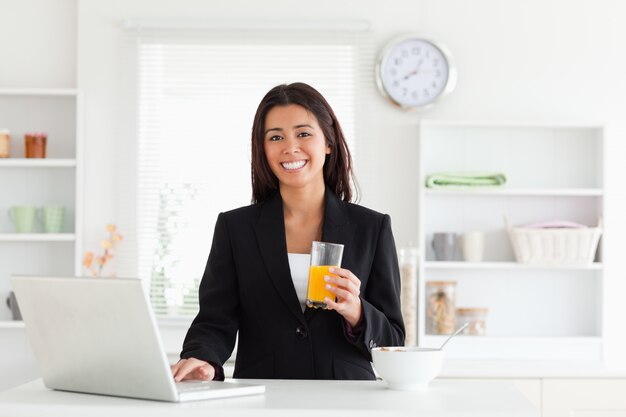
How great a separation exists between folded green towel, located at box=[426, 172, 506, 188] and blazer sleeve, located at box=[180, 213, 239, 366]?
205 cm

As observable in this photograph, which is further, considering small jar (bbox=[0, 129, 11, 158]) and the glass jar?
small jar (bbox=[0, 129, 11, 158])

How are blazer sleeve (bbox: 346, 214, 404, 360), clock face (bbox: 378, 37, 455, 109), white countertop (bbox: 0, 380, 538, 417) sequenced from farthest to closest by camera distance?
clock face (bbox: 378, 37, 455, 109), blazer sleeve (bbox: 346, 214, 404, 360), white countertop (bbox: 0, 380, 538, 417)

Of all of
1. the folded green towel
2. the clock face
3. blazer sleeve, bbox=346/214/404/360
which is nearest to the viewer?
blazer sleeve, bbox=346/214/404/360

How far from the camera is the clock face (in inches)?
167

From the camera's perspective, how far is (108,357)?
1.58 meters

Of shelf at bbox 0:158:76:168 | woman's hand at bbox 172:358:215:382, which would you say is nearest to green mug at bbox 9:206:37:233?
shelf at bbox 0:158:76:168

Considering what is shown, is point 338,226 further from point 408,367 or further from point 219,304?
point 408,367

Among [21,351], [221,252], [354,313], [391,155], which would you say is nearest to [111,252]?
[21,351]

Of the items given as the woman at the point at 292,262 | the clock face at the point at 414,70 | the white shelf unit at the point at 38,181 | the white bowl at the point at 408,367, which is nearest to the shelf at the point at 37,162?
the white shelf unit at the point at 38,181

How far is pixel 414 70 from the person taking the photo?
13.9 ft

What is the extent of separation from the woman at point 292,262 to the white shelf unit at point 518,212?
6.84ft

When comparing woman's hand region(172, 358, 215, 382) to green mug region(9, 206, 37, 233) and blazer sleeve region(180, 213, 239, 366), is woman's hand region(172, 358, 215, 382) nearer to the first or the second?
blazer sleeve region(180, 213, 239, 366)

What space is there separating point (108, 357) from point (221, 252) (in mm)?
653

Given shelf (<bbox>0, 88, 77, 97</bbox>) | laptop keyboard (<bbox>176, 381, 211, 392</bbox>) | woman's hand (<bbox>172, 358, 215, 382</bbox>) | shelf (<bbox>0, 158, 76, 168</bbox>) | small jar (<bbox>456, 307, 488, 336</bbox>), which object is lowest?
small jar (<bbox>456, 307, 488, 336</bbox>)
